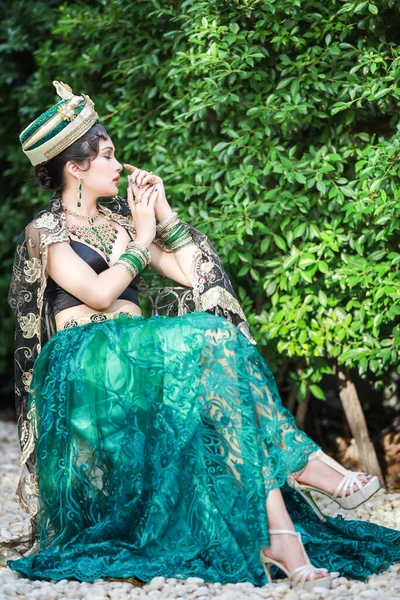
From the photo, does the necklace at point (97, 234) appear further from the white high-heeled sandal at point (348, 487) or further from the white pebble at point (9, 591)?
the white pebble at point (9, 591)

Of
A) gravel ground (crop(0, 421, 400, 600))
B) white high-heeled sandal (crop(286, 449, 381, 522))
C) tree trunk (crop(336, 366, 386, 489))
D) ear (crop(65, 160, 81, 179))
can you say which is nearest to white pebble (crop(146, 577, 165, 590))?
gravel ground (crop(0, 421, 400, 600))

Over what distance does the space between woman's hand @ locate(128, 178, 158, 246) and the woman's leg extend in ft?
3.38

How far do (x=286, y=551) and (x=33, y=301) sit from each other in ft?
4.01

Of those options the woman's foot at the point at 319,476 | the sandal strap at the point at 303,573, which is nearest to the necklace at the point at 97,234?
the woman's foot at the point at 319,476

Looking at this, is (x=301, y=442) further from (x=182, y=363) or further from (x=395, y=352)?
(x=395, y=352)

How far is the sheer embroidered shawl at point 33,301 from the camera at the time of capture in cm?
314

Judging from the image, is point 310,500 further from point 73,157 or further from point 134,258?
point 73,157

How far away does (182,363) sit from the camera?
279 centimetres

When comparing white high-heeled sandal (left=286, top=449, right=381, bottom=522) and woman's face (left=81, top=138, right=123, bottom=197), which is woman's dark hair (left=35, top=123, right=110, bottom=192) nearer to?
woman's face (left=81, top=138, right=123, bottom=197)

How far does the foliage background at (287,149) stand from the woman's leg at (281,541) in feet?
3.96

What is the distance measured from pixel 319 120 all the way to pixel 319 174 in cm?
28

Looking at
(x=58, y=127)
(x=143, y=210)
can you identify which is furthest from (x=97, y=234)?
(x=58, y=127)

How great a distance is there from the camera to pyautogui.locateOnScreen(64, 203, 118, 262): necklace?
→ 323 centimetres

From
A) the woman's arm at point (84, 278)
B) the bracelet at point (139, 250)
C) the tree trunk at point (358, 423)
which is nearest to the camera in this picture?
the woman's arm at point (84, 278)
